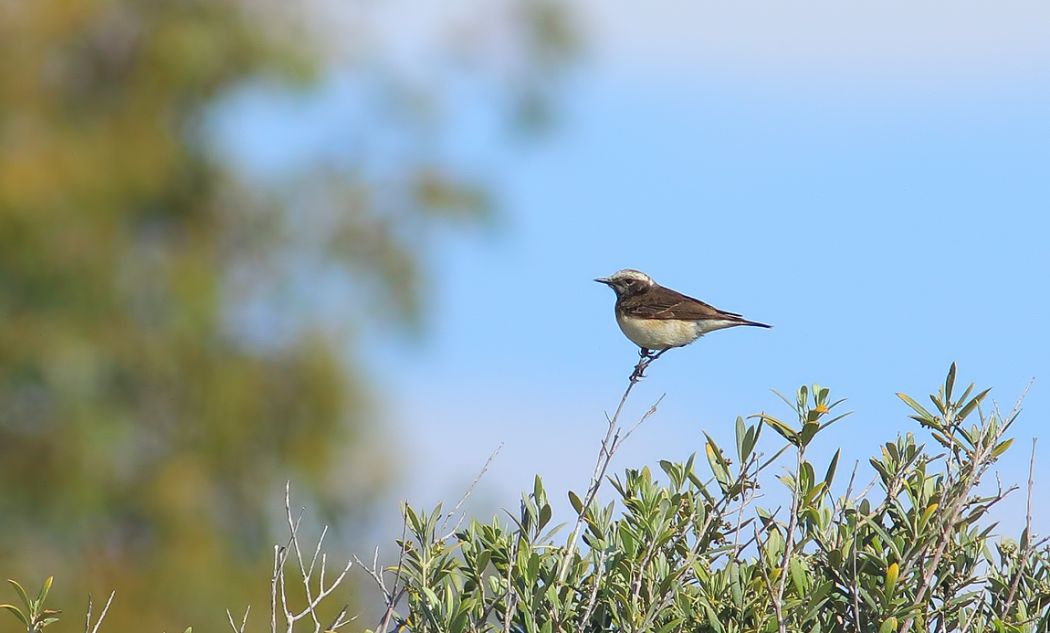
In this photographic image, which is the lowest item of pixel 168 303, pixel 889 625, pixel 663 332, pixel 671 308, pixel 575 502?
pixel 889 625

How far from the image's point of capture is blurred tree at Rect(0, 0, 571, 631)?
62.5 feet

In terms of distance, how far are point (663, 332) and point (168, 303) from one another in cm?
1281

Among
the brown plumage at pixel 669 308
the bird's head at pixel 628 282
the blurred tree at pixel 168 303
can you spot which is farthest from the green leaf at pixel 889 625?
the blurred tree at pixel 168 303

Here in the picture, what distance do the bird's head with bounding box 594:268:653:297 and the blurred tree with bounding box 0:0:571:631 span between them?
10689mm

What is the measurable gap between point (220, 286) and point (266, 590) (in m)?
4.39

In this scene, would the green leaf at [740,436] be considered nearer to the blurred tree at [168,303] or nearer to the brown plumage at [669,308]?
the brown plumage at [669,308]

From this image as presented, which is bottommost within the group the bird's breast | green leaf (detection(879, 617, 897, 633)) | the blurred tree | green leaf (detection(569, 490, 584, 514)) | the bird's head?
green leaf (detection(879, 617, 897, 633))

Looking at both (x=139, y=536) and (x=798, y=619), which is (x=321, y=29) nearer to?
(x=139, y=536)

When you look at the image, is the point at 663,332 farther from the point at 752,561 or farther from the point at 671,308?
the point at 752,561

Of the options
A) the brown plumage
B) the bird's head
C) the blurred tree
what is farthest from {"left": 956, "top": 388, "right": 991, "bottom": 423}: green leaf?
the blurred tree

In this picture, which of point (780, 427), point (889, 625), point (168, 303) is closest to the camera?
point (889, 625)

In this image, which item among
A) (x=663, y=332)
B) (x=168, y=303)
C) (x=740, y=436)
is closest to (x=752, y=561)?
A: (x=740, y=436)

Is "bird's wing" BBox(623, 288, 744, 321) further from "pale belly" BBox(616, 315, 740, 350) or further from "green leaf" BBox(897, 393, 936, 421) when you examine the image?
"green leaf" BBox(897, 393, 936, 421)

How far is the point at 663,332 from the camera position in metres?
8.76
